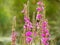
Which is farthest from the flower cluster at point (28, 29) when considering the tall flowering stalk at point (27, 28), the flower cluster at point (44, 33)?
the flower cluster at point (44, 33)

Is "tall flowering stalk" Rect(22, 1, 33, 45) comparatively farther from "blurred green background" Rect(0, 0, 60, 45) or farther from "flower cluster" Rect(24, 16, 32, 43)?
"blurred green background" Rect(0, 0, 60, 45)

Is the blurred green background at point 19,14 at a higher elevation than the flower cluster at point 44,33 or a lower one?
higher

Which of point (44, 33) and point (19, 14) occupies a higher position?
point (19, 14)

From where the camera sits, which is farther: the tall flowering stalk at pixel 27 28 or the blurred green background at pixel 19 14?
the blurred green background at pixel 19 14

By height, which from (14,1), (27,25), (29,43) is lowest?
(29,43)

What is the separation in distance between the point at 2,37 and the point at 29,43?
2.51 meters

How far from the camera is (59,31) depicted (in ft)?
15.6

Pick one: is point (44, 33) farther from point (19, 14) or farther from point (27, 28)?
point (19, 14)

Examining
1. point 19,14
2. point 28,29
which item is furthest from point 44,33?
point 19,14

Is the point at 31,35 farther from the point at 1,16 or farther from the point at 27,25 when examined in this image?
the point at 1,16

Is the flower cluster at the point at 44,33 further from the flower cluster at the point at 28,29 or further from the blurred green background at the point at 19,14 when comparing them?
the blurred green background at the point at 19,14

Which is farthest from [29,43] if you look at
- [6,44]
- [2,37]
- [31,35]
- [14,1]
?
[14,1]

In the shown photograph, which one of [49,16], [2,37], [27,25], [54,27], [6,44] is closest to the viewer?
[27,25]

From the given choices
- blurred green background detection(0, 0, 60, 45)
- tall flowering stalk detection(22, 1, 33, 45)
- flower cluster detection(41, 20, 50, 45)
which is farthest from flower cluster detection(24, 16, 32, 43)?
blurred green background detection(0, 0, 60, 45)
